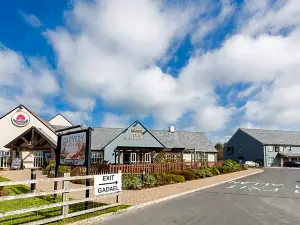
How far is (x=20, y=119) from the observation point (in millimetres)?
37219

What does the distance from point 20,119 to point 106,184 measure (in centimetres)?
3118

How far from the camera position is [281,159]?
2306 inches

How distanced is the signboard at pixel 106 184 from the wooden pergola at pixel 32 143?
70.0 ft

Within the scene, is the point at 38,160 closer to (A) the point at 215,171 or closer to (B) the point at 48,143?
(B) the point at 48,143

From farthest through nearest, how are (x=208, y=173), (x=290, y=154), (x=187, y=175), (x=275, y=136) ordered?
(x=275, y=136) < (x=290, y=154) < (x=208, y=173) < (x=187, y=175)

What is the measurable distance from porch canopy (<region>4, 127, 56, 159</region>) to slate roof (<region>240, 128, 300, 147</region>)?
148ft

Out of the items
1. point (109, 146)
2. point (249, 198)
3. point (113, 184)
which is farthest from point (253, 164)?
point (113, 184)

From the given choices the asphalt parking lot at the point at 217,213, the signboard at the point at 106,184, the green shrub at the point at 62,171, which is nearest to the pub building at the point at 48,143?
the green shrub at the point at 62,171

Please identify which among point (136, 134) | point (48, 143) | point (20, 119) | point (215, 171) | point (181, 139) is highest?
point (20, 119)

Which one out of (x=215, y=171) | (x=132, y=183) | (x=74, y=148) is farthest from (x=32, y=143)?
(x=74, y=148)

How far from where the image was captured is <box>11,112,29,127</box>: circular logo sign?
121 ft

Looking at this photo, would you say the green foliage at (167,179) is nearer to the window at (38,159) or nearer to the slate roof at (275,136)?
the window at (38,159)

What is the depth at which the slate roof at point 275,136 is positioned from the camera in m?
60.8

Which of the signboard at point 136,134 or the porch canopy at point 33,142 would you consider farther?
the signboard at point 136,134
